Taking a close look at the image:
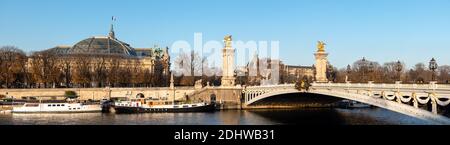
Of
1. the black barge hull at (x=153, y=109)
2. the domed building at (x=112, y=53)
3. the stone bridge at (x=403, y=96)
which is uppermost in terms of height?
the domed building at (x=112, y=53)

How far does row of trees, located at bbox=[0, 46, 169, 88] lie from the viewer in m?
70.6

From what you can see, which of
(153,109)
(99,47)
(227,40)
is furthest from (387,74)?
(99,47)

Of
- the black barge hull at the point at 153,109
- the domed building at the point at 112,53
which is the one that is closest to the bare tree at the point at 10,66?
the domed building at the point at 112,53

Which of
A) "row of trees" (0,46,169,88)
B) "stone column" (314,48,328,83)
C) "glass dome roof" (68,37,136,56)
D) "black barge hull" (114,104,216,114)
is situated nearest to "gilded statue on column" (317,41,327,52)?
"stone column" (314,48,328,83)

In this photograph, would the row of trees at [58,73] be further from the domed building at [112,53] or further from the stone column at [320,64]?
the stone column at [320,64]

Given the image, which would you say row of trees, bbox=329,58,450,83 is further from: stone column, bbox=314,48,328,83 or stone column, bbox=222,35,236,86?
stone column, bbox=222,35,236,86

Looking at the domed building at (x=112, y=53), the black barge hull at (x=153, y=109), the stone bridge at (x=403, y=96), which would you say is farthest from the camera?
the domed building at (x=112, y=53)

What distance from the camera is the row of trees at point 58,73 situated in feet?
232
